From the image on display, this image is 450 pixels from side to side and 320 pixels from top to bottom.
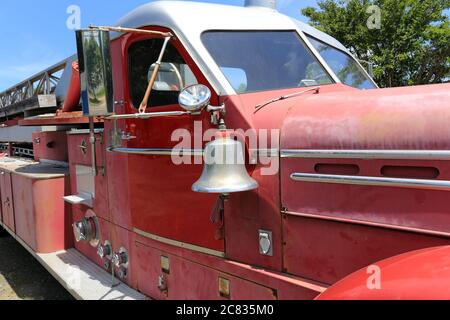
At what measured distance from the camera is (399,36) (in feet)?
33.8

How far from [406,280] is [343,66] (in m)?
2.08

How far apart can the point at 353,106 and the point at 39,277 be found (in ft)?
13.7

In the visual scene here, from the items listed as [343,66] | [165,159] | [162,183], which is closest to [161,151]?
[165,159]

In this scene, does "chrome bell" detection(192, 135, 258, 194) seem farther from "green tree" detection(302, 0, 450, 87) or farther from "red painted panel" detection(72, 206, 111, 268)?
"green tree" detection(302, 0, 450, 87)

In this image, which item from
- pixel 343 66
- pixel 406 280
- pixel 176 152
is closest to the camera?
pixel 406 280

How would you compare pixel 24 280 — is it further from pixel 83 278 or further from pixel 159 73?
pixel 159 73

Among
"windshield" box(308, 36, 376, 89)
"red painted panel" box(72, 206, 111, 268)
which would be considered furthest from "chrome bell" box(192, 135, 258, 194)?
"red painted panel" box(72, 206, 111, 268)

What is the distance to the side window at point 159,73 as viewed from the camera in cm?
230

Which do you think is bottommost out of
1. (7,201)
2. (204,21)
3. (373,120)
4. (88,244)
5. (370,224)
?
(88,244)

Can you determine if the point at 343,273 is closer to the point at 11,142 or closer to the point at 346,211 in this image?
the point at 346,211

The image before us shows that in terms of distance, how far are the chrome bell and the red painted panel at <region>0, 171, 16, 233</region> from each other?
3.49 metres
